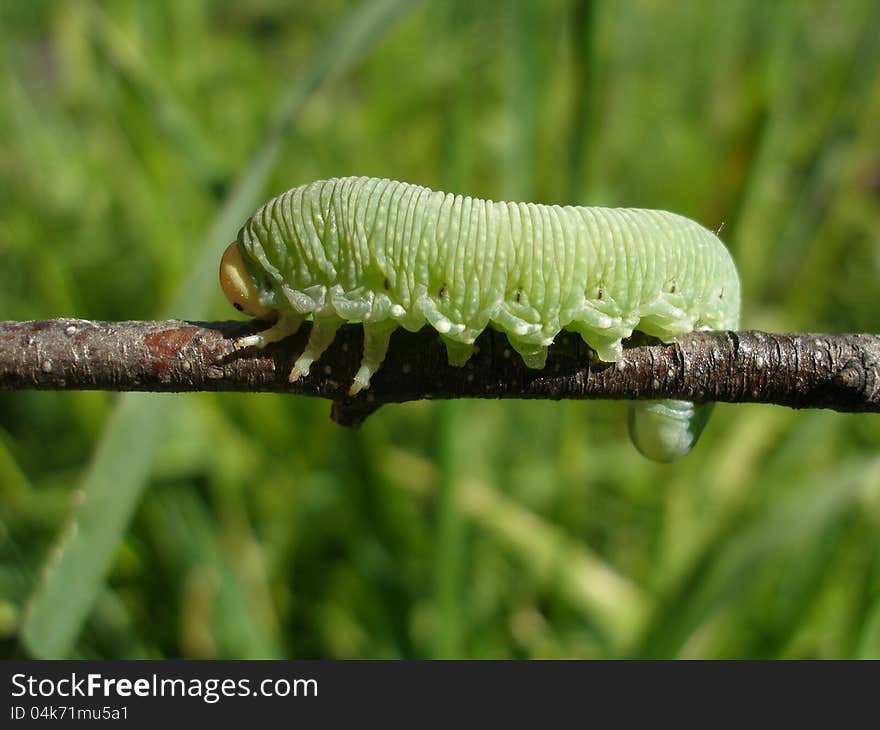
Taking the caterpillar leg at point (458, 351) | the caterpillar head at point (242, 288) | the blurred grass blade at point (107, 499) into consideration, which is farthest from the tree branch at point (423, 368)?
the blurred grass blade at point (107, 499)

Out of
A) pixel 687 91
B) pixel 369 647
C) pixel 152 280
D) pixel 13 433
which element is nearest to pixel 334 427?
pixel 369 647

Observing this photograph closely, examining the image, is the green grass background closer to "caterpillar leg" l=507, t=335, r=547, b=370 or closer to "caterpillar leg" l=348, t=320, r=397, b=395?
"caterpillar leg" l=348, t=320, r=397, b=395

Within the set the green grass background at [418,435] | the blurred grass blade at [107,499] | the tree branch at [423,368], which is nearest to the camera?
the tree branch at [423,368]

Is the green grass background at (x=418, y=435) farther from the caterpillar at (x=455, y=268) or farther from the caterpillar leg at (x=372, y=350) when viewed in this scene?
the caterpillar leg at (x=372, y=350)

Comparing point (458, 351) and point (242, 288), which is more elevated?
point (242, 288)

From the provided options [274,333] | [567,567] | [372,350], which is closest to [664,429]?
[372,350]

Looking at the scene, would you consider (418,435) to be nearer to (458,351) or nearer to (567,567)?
(567,567)

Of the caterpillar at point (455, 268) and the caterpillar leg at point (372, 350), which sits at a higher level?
the caterpillar at point (455, 268)

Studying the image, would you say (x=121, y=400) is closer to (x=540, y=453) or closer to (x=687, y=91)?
(x=540, y=453)
